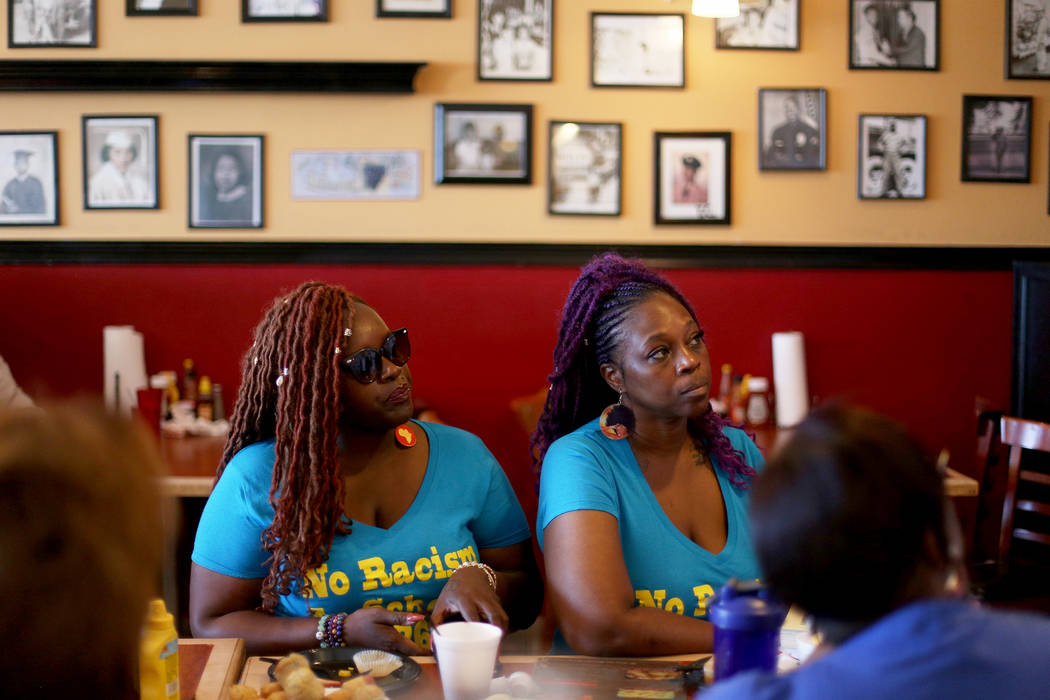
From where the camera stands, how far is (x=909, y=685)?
2.95 ft

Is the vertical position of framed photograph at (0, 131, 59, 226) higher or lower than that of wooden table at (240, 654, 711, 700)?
higher

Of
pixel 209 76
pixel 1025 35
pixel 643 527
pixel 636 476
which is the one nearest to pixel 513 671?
pixel 643 527

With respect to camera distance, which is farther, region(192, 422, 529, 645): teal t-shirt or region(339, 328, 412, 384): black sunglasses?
region(339, 328, 412, 384): black sunglasses

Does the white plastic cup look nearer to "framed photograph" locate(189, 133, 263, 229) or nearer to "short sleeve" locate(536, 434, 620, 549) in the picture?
"short sleeve" locate(536, 434, 620, 549)

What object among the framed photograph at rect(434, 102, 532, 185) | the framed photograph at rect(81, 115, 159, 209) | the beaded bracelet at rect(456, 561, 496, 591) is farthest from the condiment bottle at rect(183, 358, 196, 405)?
the beaded bracelet at rect(456, 561, 496, 591)

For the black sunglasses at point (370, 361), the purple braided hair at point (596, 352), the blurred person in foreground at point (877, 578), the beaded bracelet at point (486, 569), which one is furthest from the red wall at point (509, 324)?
the blurred person in foreground at point (877, 578)

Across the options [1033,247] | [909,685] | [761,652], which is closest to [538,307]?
[1033,247]

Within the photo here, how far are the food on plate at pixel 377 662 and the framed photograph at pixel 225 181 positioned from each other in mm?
2881

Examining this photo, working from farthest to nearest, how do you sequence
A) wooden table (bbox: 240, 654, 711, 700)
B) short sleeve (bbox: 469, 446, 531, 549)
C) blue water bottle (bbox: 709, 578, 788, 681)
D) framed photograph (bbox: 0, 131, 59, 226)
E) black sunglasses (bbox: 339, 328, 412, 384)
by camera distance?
framed photograph (bbox: 0, 131, 59, 226) → short sleeve (bbox: 469, 446, 531, 549) → black sunglasses (bbox: 339, 328, 412, 384) → wooden table (bbox: 240, 654, 711, 700) → blue water bottle (bbox: 709, 578, 788, 681)

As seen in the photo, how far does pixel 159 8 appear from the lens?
13.4ft

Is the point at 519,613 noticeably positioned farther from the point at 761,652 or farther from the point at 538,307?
the point at 538,307

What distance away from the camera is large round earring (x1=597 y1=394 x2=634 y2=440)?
2.10m

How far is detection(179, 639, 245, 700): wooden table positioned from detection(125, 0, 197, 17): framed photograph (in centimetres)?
319

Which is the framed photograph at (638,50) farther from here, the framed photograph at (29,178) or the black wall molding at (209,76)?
the framed photograph at (29,178)
